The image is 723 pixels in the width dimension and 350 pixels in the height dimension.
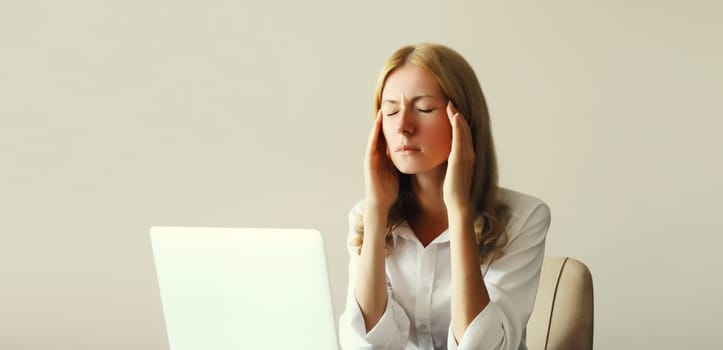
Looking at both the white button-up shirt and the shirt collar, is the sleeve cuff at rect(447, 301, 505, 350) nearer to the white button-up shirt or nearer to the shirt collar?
the white button-up shirt

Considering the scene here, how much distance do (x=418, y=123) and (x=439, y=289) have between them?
13.2 inches

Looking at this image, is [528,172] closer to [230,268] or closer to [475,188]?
[475,188]

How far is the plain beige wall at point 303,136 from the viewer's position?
2.61 meters

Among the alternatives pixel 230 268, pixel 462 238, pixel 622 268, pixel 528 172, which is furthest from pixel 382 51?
pixel 230 268

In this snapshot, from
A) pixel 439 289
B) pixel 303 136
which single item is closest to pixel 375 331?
pixel 439 289

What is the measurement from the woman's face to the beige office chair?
0.43 metres

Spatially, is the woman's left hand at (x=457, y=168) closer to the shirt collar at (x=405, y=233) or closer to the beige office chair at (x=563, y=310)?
the shirt collar at (x=405, y=233)

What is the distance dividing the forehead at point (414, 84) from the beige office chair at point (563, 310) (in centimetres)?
51

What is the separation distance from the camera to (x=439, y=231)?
6.17 feet

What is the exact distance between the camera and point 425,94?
1.71 meters

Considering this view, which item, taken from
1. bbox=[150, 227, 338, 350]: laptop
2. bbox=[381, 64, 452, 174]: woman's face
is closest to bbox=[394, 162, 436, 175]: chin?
bbox=[381, 64, 452, 174]: woman's face

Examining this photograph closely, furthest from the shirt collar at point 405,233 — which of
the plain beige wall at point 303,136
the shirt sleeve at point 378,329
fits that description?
the plain beige wall at point 303,136

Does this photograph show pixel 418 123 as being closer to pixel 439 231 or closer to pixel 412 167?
pixel 412 167

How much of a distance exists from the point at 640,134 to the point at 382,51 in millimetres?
788
